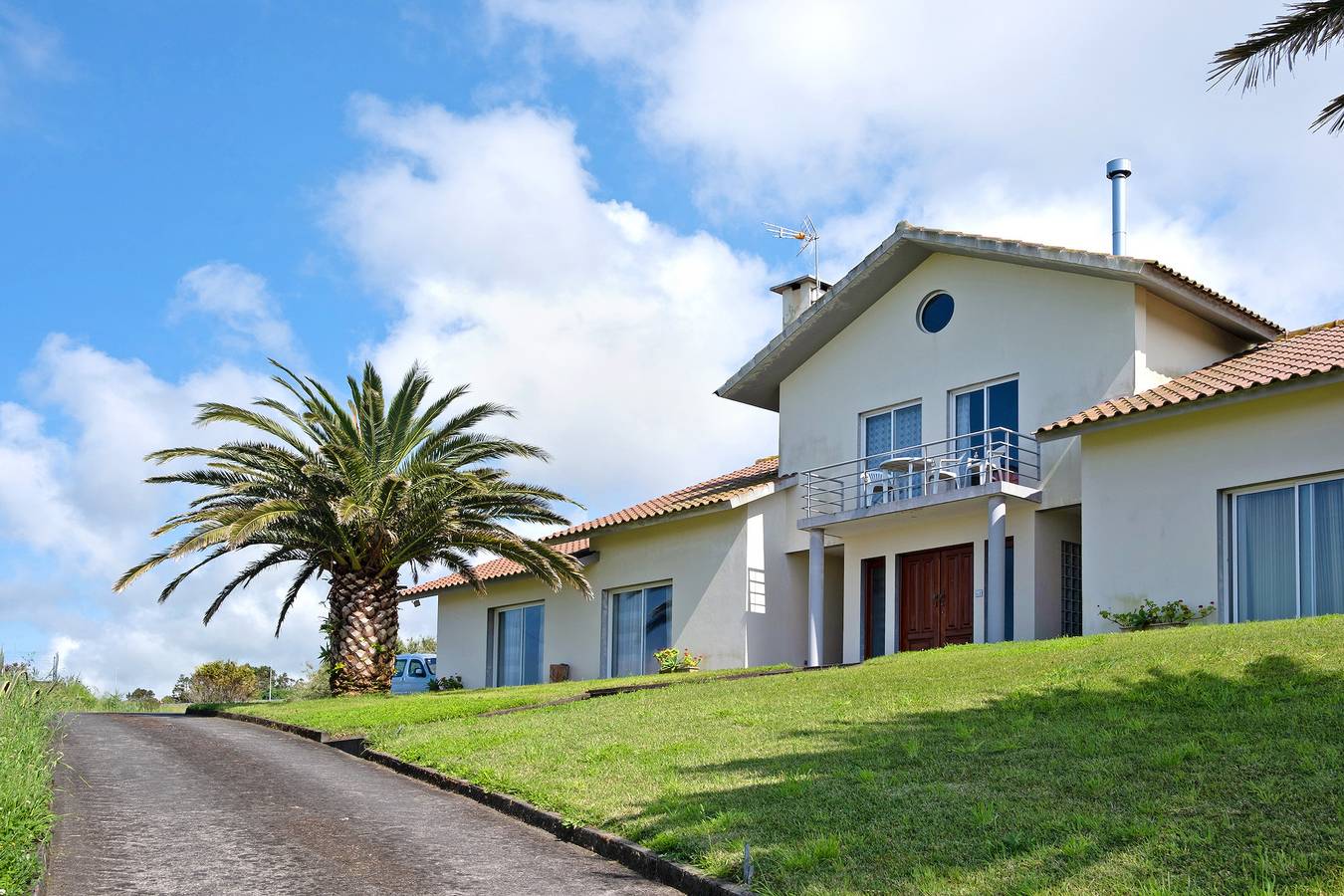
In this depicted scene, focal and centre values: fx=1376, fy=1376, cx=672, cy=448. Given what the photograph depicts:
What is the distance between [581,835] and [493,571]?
802 inches

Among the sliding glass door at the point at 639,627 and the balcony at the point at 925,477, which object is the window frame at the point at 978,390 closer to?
the balcony at the point at 925,477

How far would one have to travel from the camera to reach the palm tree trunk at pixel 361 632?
23.1 m

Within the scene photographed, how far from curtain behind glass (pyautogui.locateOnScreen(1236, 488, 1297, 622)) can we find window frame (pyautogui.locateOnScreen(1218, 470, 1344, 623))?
0.09ft

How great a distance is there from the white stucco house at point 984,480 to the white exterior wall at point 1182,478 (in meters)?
0.03

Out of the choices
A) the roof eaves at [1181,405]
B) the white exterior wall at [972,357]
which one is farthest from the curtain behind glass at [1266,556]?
the white exterior wall at [972,357]

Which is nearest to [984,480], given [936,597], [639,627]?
[936,597]

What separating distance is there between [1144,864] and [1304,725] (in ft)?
10.2

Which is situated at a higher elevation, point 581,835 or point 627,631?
point 627,631

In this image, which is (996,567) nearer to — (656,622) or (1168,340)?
(1168,340)

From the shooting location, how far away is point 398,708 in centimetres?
1881

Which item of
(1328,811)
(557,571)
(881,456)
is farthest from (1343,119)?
(557,571)

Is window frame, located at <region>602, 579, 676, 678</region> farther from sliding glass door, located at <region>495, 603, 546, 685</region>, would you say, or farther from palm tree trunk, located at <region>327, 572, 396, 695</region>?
palm tree trunk, located at <region>327, 572, 396, 695</region>

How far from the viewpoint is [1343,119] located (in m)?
10.6

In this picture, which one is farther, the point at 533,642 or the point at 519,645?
the point at 519,645
